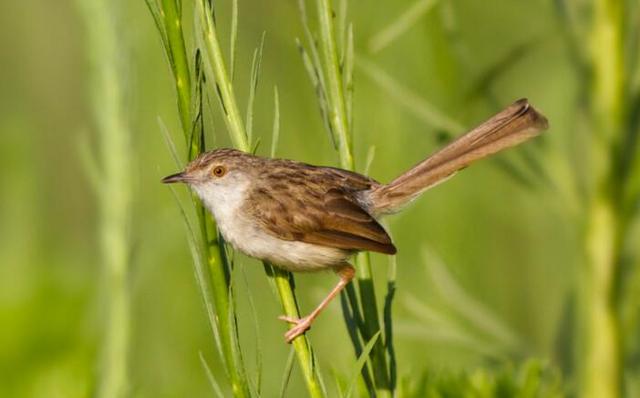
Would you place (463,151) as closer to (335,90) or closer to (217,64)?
(335,90)

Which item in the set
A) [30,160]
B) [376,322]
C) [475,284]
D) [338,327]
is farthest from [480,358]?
[376,322]

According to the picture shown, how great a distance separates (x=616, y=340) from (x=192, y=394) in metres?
1.73

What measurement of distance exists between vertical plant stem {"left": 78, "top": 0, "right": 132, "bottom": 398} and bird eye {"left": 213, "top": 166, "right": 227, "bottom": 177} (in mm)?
909

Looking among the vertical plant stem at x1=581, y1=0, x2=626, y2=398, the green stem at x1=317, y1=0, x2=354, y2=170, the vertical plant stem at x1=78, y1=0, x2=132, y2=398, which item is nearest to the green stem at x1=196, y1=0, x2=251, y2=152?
the green stem at x1=317, y1=0, x2=354, y2=170

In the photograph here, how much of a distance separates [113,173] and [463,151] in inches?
36.9

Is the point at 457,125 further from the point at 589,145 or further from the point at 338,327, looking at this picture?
the point at 338,327

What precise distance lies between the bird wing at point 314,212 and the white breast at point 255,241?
0.03 meters

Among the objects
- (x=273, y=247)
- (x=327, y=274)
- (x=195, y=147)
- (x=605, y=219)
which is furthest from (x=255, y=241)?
(x=195, y=147)

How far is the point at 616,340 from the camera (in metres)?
3.08

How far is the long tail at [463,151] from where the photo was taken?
2783 mm

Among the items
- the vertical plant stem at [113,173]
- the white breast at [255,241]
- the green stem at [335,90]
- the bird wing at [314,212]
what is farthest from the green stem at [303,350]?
the bird wing at [314,212]

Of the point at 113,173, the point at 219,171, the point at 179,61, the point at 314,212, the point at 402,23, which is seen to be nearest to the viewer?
the point at 179,61

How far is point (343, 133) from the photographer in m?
2.12

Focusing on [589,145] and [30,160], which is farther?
[30,160]
